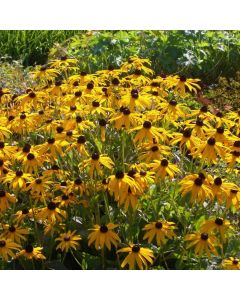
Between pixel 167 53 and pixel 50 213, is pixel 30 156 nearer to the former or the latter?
pixel 50 213

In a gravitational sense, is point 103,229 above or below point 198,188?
below

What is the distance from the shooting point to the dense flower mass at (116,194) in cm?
232

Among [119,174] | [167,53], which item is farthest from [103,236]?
[167,53]

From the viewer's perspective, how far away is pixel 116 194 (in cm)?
226

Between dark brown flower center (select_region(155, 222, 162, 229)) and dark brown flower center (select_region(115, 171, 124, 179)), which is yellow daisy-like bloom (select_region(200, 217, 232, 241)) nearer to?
dark brown flower center (select_region(155, 222, 162, 229))

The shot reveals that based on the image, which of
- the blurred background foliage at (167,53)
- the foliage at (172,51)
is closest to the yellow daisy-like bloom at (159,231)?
the blurred background foliage at (167,53)

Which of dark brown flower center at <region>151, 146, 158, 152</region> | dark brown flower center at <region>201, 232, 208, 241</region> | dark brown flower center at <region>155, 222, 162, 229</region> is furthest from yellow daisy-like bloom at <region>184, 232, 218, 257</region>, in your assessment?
dark brown flower center at <region>151, 146, 158, 152</region>

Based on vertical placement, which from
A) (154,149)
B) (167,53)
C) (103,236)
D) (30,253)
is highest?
(167,53)

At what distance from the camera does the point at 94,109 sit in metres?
2.81

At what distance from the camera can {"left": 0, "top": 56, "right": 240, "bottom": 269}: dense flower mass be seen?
2.32m

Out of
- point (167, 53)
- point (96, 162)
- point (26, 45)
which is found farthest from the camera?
point (26, 45)

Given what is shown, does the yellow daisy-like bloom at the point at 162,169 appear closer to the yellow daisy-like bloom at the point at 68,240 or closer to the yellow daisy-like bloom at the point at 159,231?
the yellow daisy-like bloom at the point at 159,231
